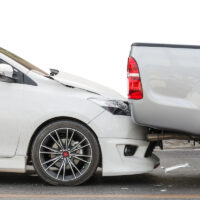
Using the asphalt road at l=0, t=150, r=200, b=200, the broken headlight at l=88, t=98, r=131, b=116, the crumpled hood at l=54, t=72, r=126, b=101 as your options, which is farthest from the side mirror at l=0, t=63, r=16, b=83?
the asphalt road at l=0, t=150, r=200, b=200

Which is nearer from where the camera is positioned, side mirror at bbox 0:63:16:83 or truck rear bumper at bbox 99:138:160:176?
truck rear bumper at bbox 99:138:160:176

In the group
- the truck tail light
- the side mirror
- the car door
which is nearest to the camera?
the truck tail light

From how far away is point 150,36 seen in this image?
535 inches

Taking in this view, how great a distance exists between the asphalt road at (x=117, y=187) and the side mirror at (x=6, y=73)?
1074 millimetres

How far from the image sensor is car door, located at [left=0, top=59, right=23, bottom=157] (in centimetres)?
723

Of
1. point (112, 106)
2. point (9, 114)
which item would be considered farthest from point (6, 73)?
point (112, 106)

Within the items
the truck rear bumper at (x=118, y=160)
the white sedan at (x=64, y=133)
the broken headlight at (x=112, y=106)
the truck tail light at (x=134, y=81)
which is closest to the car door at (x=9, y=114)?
the white sedan at (x=64, y=133)

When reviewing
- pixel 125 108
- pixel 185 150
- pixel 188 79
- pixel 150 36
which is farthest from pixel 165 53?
pixel 150 36

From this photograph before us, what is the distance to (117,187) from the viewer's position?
7.30 m

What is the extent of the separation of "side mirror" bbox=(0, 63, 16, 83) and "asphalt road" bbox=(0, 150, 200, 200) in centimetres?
107

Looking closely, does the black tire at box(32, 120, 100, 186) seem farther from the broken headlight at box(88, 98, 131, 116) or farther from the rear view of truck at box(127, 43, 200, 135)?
the rear view of truck at box(127, 43, 200, 135)

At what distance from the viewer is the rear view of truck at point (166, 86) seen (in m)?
6.85

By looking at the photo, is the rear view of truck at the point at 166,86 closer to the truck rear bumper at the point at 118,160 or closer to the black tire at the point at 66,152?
the truck rear bumper at the point at 118,160

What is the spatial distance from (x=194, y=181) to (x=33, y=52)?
21.7ft
